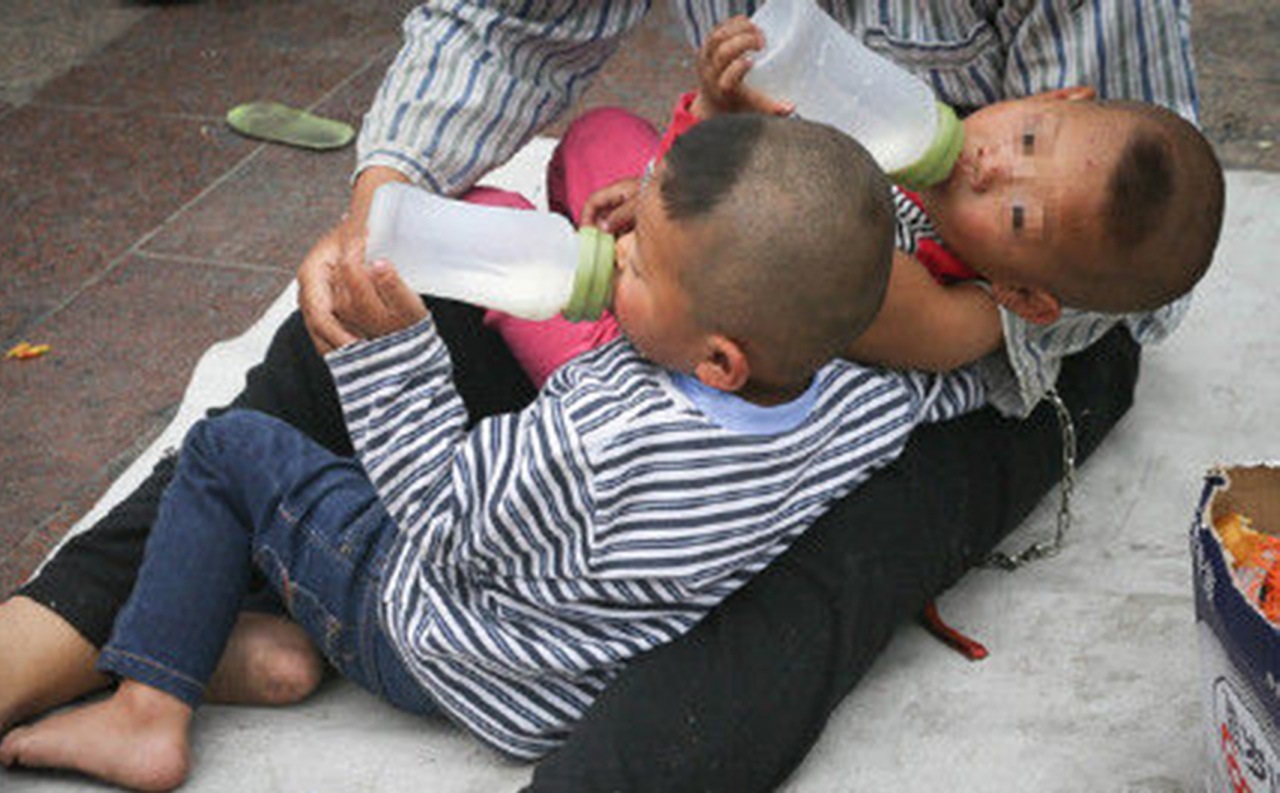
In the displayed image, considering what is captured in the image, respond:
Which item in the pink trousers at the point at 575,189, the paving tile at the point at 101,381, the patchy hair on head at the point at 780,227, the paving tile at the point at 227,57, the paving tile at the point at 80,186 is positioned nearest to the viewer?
the patchy hair on head at the point at 780,227

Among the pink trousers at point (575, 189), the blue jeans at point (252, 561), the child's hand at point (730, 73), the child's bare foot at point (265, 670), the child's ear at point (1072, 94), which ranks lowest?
the child's bare foot at point (265, 670)

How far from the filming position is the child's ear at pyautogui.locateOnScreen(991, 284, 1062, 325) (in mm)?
1713

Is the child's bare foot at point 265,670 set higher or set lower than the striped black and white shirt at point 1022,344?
lower

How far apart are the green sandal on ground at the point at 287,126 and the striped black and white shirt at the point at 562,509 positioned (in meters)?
1.84

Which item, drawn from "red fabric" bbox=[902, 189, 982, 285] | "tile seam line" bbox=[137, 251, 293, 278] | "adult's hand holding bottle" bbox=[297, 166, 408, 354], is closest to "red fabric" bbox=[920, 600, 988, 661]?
"red fabric" bbox=[902, 189, 982, 285]

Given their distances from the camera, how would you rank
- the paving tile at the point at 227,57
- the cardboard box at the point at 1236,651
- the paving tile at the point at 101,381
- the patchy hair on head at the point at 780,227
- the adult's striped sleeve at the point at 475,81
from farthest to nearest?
the paving tile at the point at 227,57
the paving tile at the point at 101,381
the adult's striped sleeve at the point at 475,81
the patchy hair on head at the point at 780,227
the cardboard box at the point at 1236,651

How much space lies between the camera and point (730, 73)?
1702mm

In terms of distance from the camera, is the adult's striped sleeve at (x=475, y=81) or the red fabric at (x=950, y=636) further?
the adult's striped sleeve at (x=475, y=81)

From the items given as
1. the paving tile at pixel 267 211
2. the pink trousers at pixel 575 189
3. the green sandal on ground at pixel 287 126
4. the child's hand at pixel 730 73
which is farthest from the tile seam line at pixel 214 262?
the child's hand at pixel 730 73

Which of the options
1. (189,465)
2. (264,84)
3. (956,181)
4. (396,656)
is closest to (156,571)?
(189,465)

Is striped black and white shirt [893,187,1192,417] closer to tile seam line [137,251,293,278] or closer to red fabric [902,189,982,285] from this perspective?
red fabric [902,189,982,285]

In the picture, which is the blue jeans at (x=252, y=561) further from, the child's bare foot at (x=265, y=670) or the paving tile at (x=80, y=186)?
the paving tile at (x=80, y=186)

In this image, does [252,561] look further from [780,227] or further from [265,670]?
[780,227]

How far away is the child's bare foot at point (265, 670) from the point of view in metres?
1.82
